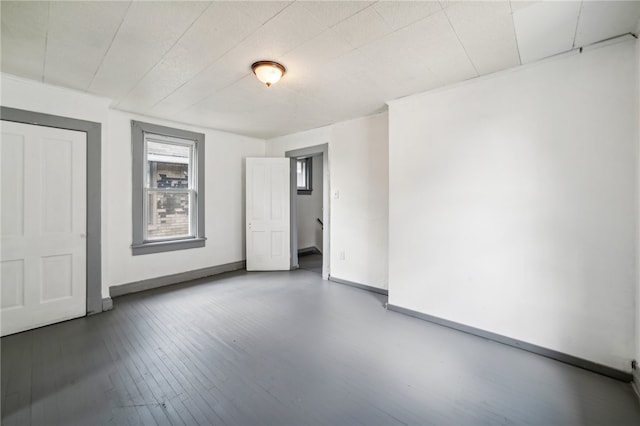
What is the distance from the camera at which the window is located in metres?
3.84

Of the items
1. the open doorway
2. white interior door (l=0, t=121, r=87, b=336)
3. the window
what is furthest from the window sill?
the open doorway

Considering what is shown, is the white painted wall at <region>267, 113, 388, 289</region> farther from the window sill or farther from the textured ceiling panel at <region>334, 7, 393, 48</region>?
the window sill

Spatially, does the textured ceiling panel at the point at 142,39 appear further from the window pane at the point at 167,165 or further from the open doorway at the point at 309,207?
the open doorway at the point at 309,207

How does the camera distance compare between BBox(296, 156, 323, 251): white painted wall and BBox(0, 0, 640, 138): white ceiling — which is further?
BBox(296, 156, 323, 251): white painted wall

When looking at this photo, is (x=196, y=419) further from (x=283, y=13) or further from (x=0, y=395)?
(x=283, y=13)

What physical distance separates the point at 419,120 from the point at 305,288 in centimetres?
273

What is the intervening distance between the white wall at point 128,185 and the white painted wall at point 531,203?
314 cm

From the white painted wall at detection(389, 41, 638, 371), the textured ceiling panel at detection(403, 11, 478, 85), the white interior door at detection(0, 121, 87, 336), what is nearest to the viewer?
the textured ceiling panel at detection(403, 11, 478, 85)

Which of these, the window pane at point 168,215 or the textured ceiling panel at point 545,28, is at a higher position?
the textured ceiling panel at point 545,28

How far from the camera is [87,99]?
3.05 m

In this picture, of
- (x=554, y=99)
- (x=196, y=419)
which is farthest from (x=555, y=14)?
(x=196, y=419)

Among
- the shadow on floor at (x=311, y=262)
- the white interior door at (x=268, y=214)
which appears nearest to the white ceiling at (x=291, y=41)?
the white interior door at (x=268, y=214)

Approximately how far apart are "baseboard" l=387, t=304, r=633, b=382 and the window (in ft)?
11.7

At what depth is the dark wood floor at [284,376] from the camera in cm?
165
